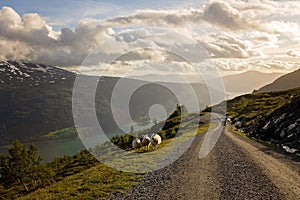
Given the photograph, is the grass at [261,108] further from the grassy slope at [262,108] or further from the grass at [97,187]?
the grass at [97,187]

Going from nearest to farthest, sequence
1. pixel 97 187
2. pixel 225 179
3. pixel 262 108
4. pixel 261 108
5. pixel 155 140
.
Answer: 1. pixel 225 179
2. pixel 97 187
3. pixel 155 140
4. pixel 262 108
5. pixel 261 108

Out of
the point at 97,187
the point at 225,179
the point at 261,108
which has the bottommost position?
the point at 261,108

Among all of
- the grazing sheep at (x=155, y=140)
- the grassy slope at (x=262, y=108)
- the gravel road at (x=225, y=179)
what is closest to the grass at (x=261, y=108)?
the grassy slope at (x=262, y=108)

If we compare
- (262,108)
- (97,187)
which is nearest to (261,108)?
(262,108)

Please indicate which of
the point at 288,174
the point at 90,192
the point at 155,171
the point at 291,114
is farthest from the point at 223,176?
the point at 291,114

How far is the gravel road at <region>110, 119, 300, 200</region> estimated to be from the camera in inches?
773

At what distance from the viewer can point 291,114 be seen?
4844 centimetres

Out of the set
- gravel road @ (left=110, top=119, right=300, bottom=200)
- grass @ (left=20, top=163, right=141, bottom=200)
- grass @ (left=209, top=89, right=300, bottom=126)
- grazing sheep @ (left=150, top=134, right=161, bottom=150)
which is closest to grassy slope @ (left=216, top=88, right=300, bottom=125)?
grass @ (left=209, top=89, right=300, bottom=126)

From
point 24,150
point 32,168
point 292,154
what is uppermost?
point 292,154

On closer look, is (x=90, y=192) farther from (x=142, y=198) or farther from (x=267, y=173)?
(x=267, y=173)

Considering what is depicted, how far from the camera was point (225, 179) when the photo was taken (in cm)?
2342

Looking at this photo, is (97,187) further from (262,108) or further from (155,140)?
(262,108)

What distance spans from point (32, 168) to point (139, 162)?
232 feet

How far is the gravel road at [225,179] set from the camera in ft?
64.4
